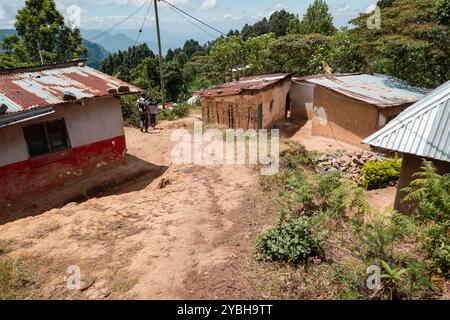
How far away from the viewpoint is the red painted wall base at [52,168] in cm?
918

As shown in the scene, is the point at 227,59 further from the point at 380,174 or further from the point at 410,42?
the point at 380,174

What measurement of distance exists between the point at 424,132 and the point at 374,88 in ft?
37.6

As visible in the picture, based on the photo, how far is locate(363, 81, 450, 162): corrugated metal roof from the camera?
7.38 meters

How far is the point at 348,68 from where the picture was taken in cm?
2431

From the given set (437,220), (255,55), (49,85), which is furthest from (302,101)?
(437,220)

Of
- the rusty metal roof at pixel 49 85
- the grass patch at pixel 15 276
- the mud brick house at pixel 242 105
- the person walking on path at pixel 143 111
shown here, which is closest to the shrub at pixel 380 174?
the mud brick house at pixel 242 105

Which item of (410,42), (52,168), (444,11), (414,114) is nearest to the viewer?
(414,114)

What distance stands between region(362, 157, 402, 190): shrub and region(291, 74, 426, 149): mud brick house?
3.58 metres

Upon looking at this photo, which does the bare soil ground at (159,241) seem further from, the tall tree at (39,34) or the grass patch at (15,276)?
the tall tree at (39,34)

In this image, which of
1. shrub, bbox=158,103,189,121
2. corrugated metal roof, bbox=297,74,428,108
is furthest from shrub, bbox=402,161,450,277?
shrub, bbox=158,103,189,121

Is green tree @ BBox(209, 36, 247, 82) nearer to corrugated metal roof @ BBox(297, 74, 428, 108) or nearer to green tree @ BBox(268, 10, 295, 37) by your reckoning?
corrugated metal roof @ BBox(297, 74, 428, 108)

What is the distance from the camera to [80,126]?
10812mm

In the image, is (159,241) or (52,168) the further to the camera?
(52,168)
